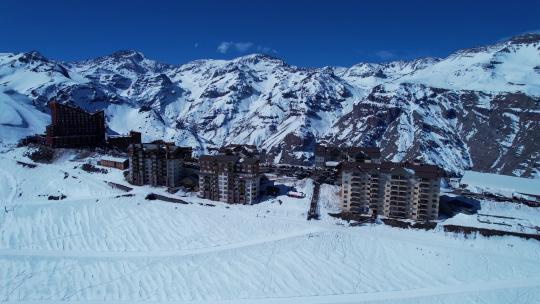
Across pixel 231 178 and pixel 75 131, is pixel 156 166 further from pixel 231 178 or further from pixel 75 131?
pixel 75 131

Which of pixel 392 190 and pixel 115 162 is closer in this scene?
pixel 392 190

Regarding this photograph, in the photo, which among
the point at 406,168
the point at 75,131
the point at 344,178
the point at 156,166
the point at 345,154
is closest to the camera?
the point at 406,168

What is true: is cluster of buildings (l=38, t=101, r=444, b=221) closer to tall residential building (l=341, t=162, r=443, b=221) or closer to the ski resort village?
tall residential building (l=341, t=162, r=443, b=221)

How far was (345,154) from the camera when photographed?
86812 mm

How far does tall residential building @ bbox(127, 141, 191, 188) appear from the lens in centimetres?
7438

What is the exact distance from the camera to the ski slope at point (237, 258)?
42781 millimetres

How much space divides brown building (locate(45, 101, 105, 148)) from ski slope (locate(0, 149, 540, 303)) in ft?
110

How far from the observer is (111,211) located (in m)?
64.0

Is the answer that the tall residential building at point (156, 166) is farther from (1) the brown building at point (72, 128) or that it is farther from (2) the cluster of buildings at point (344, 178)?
(1) the brown building at point (72, 128)

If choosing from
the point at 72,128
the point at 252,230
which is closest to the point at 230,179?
the point at 252,230

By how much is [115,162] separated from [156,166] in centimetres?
1434

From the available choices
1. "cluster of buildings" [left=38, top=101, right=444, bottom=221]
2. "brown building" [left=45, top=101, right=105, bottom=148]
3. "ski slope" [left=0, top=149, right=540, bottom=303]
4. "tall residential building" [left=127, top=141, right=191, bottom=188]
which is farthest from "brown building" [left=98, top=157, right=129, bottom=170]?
"brown building" [left=45, top=101, right=105, bottom=148]

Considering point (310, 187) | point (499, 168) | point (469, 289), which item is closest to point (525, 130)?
point (499, 168)

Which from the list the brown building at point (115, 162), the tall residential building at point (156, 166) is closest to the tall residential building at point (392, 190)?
the tall residential building at point (156, 166)
